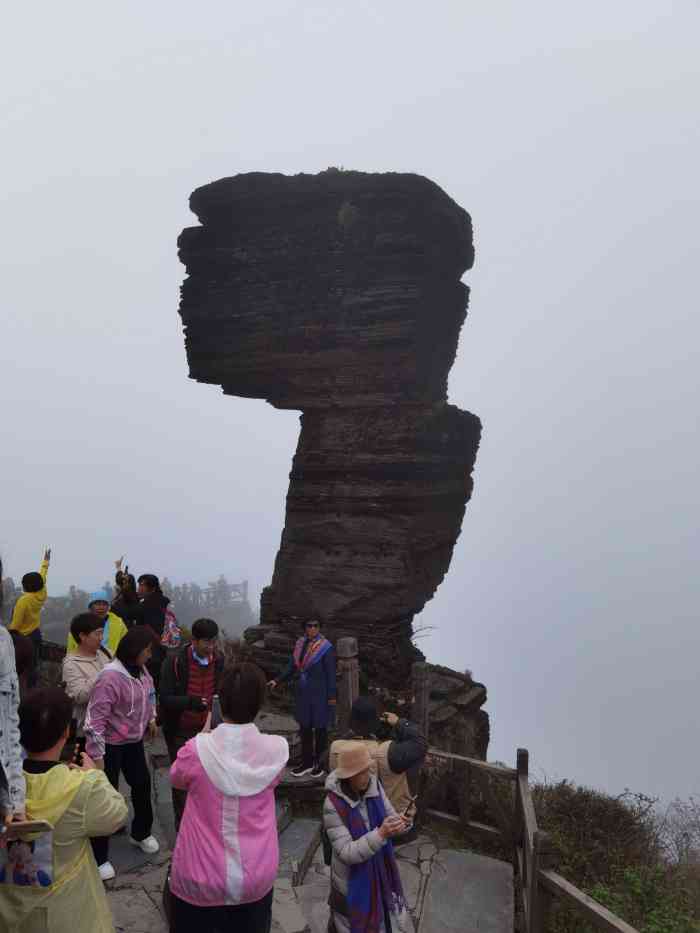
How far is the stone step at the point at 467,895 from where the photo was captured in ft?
21.5

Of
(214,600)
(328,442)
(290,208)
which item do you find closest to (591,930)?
(328,442)

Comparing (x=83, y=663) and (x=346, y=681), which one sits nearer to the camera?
(x=83, y=663)

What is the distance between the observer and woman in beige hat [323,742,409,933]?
3.92 metres

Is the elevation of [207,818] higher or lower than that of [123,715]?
higher

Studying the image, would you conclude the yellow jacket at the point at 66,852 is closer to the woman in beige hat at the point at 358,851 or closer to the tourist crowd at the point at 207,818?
the tourist crowd at the point at 207,818

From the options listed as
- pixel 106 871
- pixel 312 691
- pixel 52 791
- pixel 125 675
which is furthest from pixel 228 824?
pixel 312 691

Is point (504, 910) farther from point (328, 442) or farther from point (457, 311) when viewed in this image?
point (457, 311)

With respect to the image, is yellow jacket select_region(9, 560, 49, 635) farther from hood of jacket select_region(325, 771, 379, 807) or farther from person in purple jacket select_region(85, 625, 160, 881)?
hood of jacket select_region(325, 771, 379, 807)

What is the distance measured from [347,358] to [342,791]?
11.1 m

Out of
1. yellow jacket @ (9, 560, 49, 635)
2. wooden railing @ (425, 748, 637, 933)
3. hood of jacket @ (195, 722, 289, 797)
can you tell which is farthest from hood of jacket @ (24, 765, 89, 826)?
yellow jacket @ (9, 560, 49, 635)

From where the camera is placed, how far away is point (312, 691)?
8.09m

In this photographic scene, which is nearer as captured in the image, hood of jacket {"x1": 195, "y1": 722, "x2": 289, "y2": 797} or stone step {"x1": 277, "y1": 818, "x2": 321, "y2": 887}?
hood of jacket {"x1": 195, "y1": 722, "x2": 289, "y2": 797}

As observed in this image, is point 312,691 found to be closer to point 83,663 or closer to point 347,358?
point 83,663

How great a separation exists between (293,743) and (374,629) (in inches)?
169
